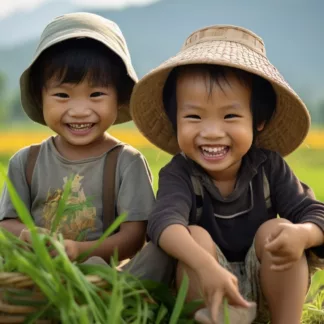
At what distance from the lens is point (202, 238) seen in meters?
2.50

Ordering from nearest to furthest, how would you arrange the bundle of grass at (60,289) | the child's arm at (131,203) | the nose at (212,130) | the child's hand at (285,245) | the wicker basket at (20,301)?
the bundle of grass at (60,289) → the wicker basket at (20,301) → the child's hand at (285,245) → the nose at (212,130) → the child's arm at (131,203)

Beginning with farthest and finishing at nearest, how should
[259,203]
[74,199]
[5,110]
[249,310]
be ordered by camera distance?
[5,110] < [74,199] < [259,203] < [249,310]

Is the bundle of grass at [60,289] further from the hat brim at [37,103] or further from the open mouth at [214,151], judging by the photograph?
the hat brim at [37,103]

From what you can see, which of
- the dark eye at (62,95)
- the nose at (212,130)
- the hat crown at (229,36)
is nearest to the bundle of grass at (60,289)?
the nose at (212,130)

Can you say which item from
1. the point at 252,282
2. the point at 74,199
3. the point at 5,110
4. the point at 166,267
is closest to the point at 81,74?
the point at 74,199

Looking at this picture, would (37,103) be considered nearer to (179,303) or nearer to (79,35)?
(79,35)

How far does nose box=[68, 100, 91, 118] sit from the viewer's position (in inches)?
114

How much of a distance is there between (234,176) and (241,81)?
15.9 inches

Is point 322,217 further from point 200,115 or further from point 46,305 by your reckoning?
point 46,305

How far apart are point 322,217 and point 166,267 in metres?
0.59

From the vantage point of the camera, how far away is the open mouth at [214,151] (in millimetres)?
2684

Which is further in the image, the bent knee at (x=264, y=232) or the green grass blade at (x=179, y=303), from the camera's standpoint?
the bent knee at (x=264, y=232)

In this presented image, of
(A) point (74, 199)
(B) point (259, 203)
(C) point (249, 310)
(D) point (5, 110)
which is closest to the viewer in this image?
(C) point (249, 310)

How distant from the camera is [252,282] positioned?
8.79 ft
